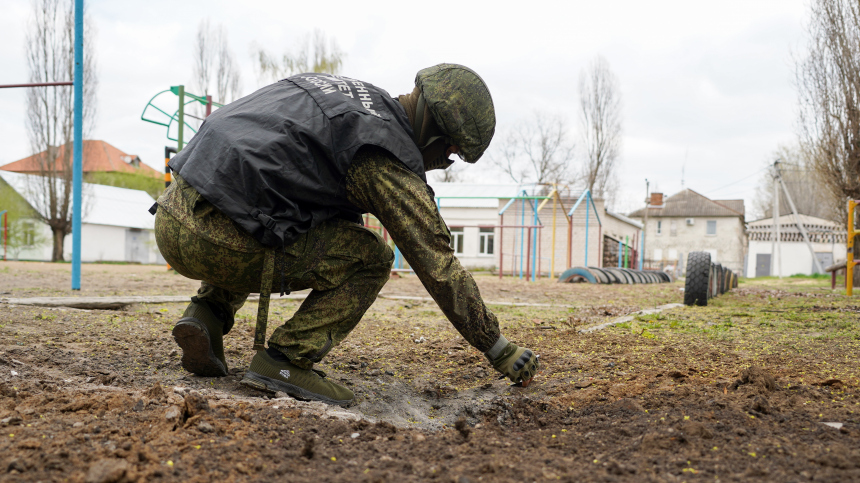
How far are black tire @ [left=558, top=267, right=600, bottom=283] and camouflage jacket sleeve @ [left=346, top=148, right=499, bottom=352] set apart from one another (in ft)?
38.3

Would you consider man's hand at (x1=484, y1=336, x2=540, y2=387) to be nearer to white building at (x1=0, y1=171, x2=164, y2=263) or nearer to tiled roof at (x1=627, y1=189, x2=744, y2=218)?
white building at (x1=0, y1=171, x2=164, y2=263)

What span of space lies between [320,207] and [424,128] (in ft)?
1.68

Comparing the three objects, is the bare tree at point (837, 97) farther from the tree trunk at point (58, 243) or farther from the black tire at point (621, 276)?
the tree trunk at point (58, 243)

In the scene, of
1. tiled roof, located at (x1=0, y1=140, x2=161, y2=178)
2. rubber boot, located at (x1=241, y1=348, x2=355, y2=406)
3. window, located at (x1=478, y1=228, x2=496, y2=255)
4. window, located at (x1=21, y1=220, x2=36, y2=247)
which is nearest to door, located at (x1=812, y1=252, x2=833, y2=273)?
window, located at (x1=478, y1=228, x2=496, y2=255)

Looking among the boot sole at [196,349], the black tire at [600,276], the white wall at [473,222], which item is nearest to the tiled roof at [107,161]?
the white wall at [473,222]

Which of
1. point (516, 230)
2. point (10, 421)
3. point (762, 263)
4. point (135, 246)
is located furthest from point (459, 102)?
point (762, 263)

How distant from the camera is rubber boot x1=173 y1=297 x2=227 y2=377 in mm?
2396

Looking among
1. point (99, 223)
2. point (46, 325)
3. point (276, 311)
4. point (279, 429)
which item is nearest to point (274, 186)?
point (279, 429)

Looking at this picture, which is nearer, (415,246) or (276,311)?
(415,246)

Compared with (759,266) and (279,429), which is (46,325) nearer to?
(279,429)

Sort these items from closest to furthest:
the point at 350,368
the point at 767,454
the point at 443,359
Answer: the point at 767,454, the point at 350,368, the point at 443,359

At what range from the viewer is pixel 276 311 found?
203 inches

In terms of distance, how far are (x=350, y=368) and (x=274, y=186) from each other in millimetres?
1199

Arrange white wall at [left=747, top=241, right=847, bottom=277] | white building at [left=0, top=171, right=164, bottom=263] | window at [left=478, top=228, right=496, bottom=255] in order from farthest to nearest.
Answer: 1. white wall at [left=747, top=241, right=847, bottom=277]
2. window at [left=478, top=228, right=496, bottom=255]
3. white building at [left=0, top=171, right=164, bottom=263]
